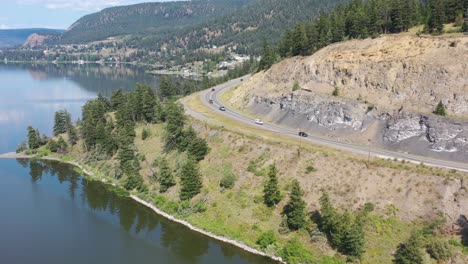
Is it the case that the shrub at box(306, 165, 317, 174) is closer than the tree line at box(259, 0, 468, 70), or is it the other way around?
the shrub at box(306, 165, 317, 174)

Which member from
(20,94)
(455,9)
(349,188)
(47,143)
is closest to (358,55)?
(455,9)

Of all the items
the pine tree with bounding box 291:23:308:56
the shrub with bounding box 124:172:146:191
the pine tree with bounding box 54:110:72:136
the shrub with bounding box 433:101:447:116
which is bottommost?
the shrub with bounding box 124:172:146:191

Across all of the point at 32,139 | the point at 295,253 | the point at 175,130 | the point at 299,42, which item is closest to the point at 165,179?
the point at 175,130

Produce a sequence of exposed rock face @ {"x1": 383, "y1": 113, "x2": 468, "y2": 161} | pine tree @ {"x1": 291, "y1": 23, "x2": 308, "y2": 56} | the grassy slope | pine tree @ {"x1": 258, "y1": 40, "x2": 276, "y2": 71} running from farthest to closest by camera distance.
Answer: pine tree @ {"x1": 258, "y1": 40, "x2": 276, "y2": 71} → pine tree @ {"x1": 291, "y1": 23, "x2": 308, "y2": 56} → exposed rock face @ {"x1": 383, "y1": 113, "x2": 468, "y2": 161} → the grassy slope

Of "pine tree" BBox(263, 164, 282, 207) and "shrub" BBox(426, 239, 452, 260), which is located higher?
"pine tree" BBox(263, 164, 282, 207)

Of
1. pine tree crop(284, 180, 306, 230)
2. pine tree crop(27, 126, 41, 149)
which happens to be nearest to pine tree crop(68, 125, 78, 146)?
pine tree crop(27, 126, 41, 149)

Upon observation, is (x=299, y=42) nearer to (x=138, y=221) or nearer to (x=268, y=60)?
(x=268, y=60)

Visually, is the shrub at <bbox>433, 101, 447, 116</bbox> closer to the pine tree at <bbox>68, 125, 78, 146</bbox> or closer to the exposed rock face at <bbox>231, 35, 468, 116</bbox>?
the exposed rock face at <bbox>231, 35, 468, 116</bbox>
